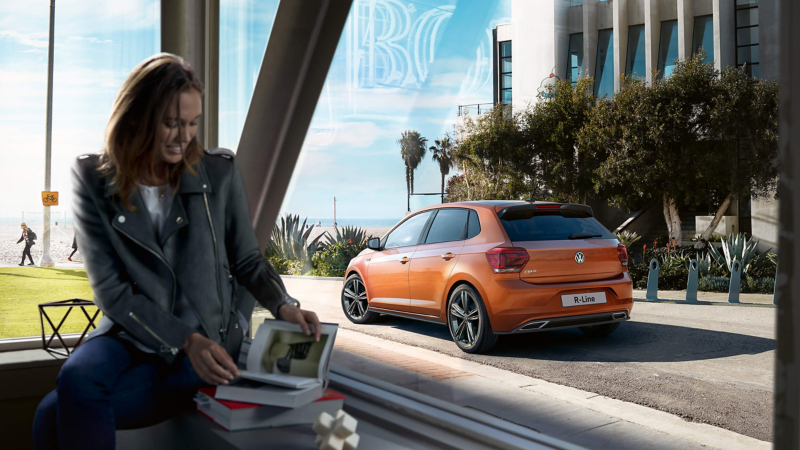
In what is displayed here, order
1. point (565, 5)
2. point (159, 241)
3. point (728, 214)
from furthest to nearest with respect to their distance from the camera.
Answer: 1. point (565, 5)
2. point (159, 241)
3. point (728, 214)

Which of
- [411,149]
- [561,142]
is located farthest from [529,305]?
[561,142]

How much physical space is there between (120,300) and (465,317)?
2089mm

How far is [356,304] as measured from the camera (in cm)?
338

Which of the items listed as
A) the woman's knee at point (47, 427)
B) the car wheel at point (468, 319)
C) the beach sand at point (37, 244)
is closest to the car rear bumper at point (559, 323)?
the car wheel at point (468, 319)

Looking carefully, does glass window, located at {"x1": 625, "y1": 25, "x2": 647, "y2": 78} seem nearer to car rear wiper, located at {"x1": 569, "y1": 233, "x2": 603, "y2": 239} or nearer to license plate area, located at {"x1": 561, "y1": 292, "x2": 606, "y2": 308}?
car rear wiper, located at {"x1": 569, "y1": 233, "x2": 603, "y2": 239}

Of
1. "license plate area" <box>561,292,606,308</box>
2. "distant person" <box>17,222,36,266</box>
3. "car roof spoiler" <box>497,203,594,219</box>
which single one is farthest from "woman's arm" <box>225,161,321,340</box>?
"distant person" <box>17,222,36,266</box>

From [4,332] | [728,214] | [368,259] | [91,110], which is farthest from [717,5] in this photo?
[4,332]

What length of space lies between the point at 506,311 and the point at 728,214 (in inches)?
81.9

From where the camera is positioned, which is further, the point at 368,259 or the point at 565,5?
the point at 368,259

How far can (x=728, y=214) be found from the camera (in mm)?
1182

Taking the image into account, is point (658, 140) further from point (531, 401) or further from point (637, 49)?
point (531, 401)

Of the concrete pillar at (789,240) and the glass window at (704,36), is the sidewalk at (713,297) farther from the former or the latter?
the glass window at (704,36)

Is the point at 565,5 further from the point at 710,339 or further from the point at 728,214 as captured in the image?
the point at 710,339

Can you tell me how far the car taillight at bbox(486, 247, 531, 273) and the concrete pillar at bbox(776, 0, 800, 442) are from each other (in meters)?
2.34
